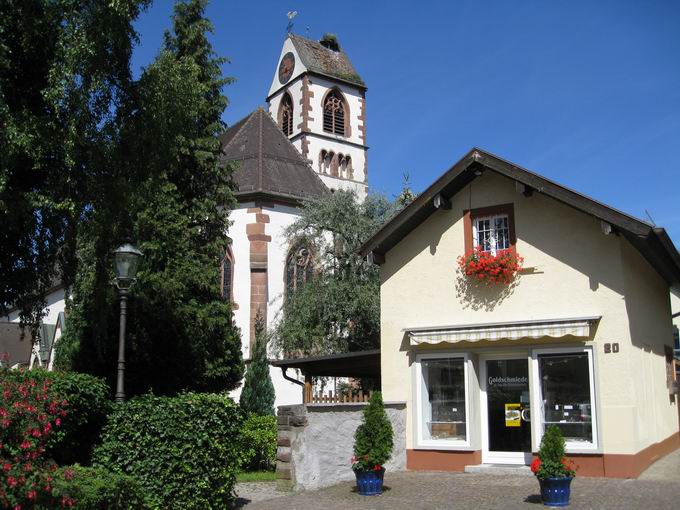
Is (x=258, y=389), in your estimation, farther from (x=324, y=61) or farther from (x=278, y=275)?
(x=324, y=61)

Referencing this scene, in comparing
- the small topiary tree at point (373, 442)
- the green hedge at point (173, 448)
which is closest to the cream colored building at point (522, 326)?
the small topiary tree at point (373, 442)

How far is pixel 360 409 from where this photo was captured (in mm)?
12797

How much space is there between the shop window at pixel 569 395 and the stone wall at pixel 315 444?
3249mm

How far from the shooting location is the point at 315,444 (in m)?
11.9

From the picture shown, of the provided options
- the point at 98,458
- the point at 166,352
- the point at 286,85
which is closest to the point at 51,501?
the point at 98,458

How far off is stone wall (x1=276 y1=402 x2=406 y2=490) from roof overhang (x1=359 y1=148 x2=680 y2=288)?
3666 mm

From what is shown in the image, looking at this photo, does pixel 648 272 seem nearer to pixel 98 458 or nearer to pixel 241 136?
pixel 98 458

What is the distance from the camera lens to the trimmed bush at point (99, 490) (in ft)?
24.0

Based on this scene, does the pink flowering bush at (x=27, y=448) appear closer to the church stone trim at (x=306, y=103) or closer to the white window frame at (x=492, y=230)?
the white window frame at (x=492, y=230)

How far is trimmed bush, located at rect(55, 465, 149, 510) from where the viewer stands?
7.32 m

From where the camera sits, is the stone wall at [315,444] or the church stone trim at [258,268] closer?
the stone wall at [315,444]

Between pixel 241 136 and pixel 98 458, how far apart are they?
2559 centimetres

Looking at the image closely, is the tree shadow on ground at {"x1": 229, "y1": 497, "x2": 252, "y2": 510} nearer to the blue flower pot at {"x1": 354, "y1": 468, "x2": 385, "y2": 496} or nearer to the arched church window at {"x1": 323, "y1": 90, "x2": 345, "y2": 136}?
the blue flower pot at {"x1": 354, "y1": 468, "x2": 385, "y2": 496}

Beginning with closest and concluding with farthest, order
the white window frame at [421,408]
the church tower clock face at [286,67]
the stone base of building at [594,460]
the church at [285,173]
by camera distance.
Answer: the stone base of building at [594,460] < the white window frame at [421,408] < the church at [285,173] < the church tower clock face at [286,67]
